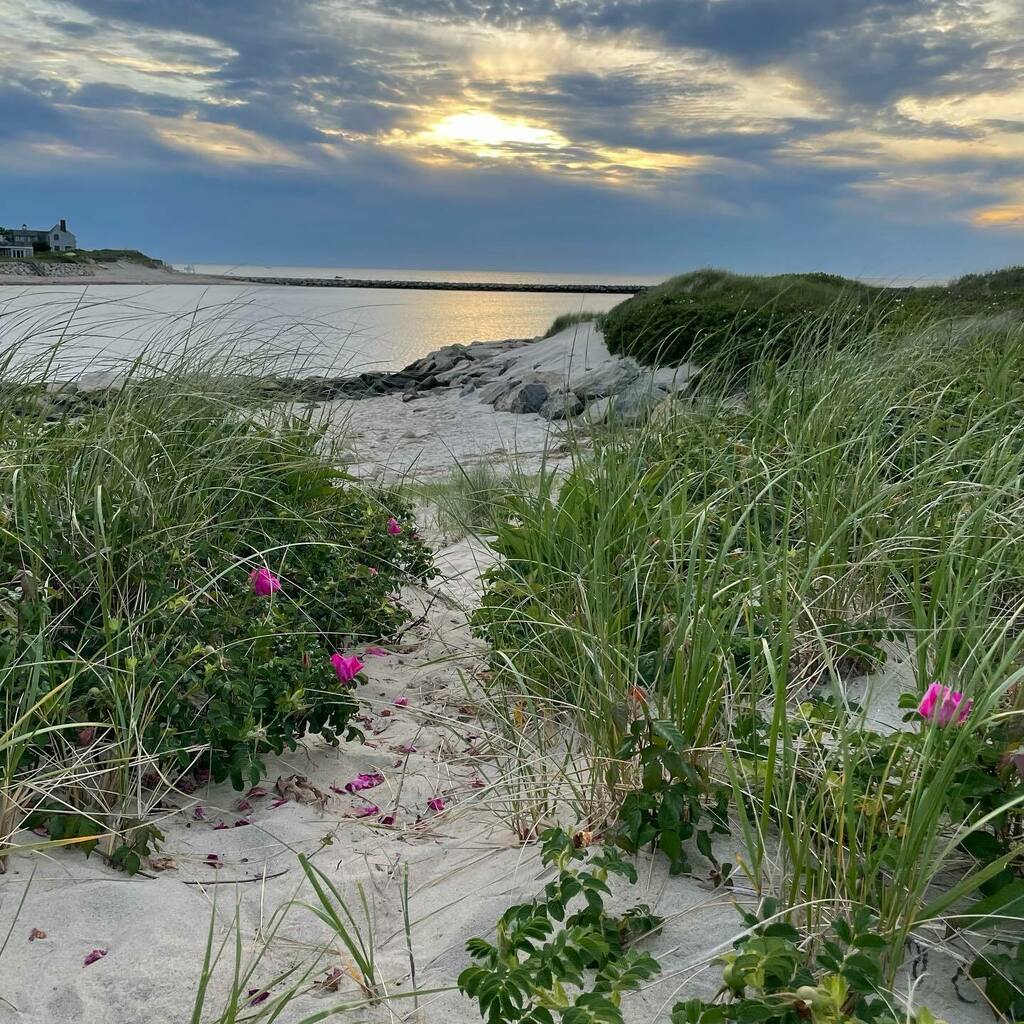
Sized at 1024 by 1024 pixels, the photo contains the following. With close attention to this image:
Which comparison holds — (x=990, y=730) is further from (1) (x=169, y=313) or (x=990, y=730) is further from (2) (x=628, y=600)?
(1) (x=169, y=313)

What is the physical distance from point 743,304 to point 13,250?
43856 mm

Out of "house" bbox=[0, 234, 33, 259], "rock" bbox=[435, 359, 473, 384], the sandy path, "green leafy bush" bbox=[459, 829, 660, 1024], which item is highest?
"house" bbox=[0, 234, 33, 259]

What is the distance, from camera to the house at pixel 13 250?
40.3m

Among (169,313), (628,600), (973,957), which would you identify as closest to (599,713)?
(628,600)

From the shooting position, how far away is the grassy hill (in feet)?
32.8

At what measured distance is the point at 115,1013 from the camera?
173cm

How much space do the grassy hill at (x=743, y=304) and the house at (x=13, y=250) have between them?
34618 mm

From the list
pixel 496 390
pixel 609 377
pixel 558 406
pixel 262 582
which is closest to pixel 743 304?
pixel 609 377

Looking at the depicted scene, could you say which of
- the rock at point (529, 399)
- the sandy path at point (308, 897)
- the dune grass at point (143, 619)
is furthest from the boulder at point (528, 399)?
the sandy path at point (308, 897)

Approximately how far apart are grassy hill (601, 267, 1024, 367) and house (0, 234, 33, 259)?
3462 centimetres

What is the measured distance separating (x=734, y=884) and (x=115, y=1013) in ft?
4.22

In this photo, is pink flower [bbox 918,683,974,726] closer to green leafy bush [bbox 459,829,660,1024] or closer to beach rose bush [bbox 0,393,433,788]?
green leafy bush [bbox 459,829,660,1024]

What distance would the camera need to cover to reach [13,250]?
42781 mm

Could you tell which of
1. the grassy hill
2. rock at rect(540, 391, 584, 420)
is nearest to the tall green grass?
the grassy hill
